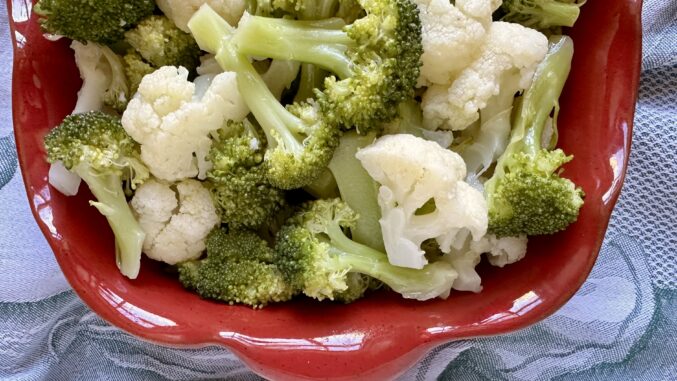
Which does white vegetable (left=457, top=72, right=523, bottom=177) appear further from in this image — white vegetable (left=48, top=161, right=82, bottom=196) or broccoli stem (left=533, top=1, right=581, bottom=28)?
white vegetable (left=48, top=161, right=82, bottom=196)

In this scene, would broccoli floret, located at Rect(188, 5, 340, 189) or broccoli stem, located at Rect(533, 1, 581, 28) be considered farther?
broccoli stem, located at Rect(533, 1, 581, 28)

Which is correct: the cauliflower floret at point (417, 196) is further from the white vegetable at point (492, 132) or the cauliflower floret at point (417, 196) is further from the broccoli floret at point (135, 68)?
the broccoli floret at point (135, 68)

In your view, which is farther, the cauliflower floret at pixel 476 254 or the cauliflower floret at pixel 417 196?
the cauliflower floret at pixel 476 254

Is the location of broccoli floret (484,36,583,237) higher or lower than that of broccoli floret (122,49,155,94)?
lower

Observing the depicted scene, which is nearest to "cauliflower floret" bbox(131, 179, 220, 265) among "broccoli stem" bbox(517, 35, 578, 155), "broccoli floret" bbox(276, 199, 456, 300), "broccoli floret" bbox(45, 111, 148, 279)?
"broccoli floret" bbox(45, 111, 148, 279)

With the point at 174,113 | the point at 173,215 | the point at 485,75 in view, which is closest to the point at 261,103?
the point at 174,113

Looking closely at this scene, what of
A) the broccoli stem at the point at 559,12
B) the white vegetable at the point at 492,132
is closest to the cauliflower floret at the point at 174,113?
the white vegetable at the point at 492,132
